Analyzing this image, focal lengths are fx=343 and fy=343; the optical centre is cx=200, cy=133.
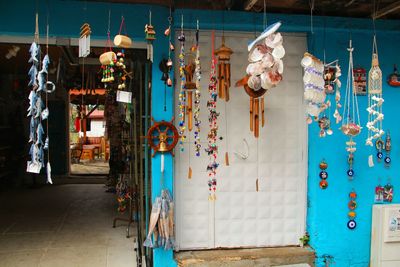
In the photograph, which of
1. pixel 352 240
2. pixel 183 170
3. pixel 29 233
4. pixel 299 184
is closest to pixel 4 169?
pixel 29 233

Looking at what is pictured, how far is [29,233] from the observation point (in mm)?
4039

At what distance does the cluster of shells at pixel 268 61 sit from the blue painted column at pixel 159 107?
1.01 meters

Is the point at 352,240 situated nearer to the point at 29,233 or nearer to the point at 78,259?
the point at 78,259

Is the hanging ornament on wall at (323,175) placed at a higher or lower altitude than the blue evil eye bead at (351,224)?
higher

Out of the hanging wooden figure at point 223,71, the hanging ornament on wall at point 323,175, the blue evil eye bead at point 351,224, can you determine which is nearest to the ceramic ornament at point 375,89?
the hanging ornament on wall at point 323,175

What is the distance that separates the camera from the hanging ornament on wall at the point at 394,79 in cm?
347

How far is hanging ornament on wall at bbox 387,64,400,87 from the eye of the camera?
347cm

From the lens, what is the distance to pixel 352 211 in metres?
3.45

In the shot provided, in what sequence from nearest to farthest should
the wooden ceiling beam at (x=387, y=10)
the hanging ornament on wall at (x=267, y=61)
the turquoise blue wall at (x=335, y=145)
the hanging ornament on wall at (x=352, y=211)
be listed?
the hanging ornament on wall at (x=267, y=61), the wooden ceiling beam at (x=387, y=10), the turquoise blue wall at (x=335, y=145), the hanging ornament on wall at (x=352, y=211)

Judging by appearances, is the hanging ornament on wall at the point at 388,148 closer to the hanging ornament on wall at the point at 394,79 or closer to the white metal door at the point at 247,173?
the hanging ornament on wall at the point at 394,79

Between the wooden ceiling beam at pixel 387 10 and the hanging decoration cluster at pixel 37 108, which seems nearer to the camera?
the hanging decoration cluster at pixel 37 108

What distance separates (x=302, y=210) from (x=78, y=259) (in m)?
2.28

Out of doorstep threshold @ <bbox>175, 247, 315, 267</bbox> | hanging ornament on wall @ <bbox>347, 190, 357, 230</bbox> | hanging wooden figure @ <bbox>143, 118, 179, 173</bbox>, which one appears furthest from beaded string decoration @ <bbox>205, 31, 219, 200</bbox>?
hanging ornament on wall @ <bbox>347, 190, 357, 230</bbox>

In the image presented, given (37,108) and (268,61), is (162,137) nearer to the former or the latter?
(37,108)
